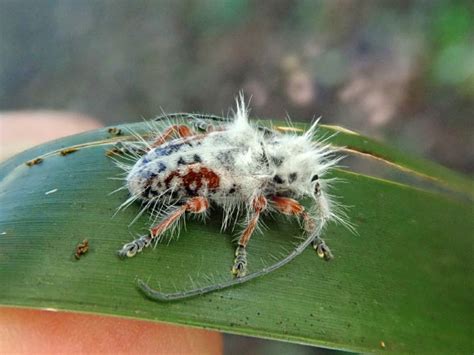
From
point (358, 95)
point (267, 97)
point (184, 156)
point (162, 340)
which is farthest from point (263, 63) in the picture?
point (162, 340)

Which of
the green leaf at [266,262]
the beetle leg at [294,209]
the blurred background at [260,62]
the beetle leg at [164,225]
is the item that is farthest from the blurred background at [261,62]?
the beetle leg at [164,225]

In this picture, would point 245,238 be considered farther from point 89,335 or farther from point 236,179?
point 89,335

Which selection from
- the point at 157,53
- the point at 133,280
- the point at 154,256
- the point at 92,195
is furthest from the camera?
the point at 157,53

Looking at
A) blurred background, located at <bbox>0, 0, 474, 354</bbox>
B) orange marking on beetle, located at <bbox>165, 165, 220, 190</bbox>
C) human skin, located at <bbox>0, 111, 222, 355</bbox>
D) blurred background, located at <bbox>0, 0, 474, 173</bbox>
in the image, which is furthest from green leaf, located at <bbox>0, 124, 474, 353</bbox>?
blurred background, located at <bbox>0, 0, 474, 173</bbox>

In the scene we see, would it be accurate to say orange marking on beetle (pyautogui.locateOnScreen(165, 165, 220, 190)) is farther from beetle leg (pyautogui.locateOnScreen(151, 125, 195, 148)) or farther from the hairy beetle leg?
the hairy beetle leg

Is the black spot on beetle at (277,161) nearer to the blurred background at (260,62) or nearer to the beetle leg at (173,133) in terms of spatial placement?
the beetle leg at (173,133)

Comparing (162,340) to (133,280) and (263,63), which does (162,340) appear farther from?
(263,63)
